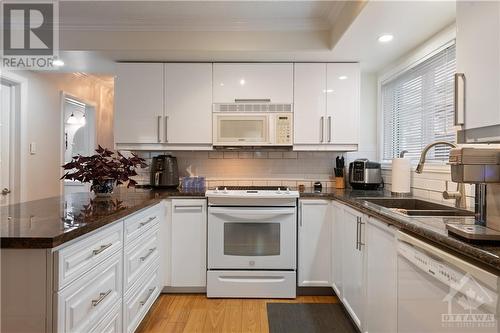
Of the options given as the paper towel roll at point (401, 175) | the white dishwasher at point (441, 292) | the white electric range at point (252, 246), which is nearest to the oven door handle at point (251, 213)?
the white electric range at point (252, 246)

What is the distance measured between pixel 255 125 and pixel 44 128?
7.68 ft

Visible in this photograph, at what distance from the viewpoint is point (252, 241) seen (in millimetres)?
2643

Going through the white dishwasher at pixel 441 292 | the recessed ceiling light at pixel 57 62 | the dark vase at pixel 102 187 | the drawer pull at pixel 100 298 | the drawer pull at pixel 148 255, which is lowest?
the drawer pull at pixel 148 255

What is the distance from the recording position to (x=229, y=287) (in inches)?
103

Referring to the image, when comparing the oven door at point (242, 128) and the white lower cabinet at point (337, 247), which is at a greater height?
the oven door at point (242, 128)

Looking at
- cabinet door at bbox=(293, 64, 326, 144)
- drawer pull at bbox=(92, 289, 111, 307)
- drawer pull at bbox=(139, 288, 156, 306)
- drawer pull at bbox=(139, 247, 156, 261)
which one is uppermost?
cabinet door at bbox=(293, 64, 326, 144)

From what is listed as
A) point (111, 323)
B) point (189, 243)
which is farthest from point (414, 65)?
point (111, 323)

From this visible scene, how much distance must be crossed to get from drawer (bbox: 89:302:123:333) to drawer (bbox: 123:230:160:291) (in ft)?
0.46

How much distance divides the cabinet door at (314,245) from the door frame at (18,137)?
2.73m

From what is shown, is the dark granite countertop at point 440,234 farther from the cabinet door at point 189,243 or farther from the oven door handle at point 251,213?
the cabinet door at point 189,243

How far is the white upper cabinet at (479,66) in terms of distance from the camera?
112 cm

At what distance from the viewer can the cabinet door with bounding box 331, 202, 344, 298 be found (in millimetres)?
2438

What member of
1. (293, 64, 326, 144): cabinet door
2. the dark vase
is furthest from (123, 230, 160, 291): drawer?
(293, 64, 326, 144): cabinet door

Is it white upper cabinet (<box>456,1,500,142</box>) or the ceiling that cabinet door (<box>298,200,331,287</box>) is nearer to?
the ceiling
